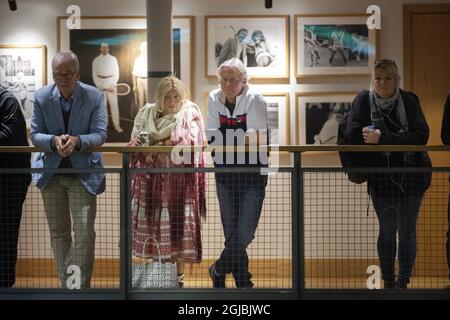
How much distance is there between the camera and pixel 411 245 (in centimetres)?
512

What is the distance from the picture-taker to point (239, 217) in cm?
516

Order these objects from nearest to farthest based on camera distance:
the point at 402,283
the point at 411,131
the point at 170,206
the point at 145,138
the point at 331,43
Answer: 1. the point at 402,283
2. the point at 170,206
3. the point at 411,131
4. the point at 145,138
5. the point at 331,43

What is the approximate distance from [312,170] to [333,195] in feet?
1.13

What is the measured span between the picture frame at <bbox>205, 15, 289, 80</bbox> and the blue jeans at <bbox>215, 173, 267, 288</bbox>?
2.37 metres

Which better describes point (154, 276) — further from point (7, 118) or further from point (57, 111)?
point (7, 118)

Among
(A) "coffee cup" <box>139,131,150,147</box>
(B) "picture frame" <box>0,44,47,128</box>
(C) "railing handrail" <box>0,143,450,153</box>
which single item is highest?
(B) "picture frame" <box>0,44,47,128</box>

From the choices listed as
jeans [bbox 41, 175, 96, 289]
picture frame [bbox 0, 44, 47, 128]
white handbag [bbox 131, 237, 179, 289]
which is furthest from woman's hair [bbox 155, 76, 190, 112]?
picture frame [bbox 0, 44, 47, 128]

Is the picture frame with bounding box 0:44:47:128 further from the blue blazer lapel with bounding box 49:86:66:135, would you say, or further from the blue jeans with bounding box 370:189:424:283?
the blue jeans with bounding box 370:189:424:283

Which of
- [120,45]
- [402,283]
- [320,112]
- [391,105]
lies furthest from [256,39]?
[402,283]

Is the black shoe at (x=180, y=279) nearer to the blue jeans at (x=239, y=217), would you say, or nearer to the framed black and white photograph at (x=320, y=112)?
the blue jeans at (x=239, y=217)

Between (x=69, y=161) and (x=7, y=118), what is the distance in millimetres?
658

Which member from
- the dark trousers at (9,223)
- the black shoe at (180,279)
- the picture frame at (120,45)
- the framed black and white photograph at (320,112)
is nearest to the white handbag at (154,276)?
the black shoe at (180,279)

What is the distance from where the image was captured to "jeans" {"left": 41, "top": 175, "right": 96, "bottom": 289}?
17.1 ft

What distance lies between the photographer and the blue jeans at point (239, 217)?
5145 mm
